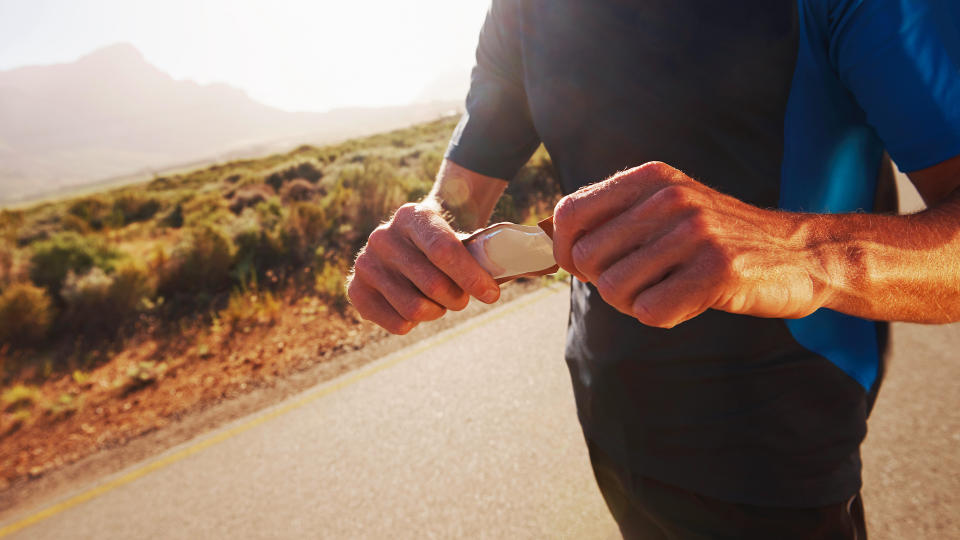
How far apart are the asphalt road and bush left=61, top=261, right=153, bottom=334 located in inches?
149

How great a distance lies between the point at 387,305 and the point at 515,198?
7.66 meters

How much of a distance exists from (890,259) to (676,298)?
315 millimetres

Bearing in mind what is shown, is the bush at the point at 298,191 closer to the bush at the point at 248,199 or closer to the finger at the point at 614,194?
the bush at the point at 248,199

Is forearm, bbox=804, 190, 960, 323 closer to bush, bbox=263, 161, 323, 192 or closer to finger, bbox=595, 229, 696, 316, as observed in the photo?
finger, bbox=595, 229, 696, 316

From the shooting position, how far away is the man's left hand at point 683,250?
51 cm

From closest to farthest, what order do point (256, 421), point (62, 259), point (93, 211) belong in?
1. point (256, 421)
2. point (62, 259)
3. point (93, 211)

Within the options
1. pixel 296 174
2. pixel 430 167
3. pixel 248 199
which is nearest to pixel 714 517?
pixel 430 167

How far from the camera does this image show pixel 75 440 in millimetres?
4102

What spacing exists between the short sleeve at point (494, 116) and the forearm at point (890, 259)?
87 centimetres

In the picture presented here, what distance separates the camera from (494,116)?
131cm

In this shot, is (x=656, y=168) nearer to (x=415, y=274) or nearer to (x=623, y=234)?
(x=623, y=234)

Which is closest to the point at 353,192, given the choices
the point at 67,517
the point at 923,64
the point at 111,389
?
the point at 111,389

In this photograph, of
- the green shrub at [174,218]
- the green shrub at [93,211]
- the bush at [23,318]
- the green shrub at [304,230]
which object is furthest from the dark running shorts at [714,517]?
the green shrub at [93,211]

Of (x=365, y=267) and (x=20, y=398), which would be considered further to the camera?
(x=20, y=398)
